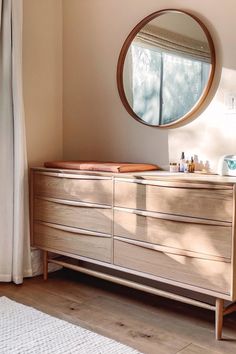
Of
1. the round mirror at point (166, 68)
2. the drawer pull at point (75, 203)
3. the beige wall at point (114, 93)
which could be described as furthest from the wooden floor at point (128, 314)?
the round mirror at point (166, 68)

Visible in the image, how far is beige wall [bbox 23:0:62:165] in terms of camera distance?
306 centimetres

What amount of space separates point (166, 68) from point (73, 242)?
1243mm

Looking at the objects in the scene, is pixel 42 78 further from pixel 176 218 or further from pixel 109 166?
pixel 176 218

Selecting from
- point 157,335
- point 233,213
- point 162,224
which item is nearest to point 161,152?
point 162,224

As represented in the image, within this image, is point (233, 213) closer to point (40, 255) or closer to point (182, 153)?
point (182, 153)

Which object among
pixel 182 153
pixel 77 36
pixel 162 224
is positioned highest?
pixel 77 36

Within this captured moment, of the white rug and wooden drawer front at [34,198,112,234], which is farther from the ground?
wooden drawer front at [34,198,112,234]

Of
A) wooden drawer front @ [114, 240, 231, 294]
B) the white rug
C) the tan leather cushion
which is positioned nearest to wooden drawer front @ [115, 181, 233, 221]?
the tan leather cushion

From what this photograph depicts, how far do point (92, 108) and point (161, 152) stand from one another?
2.30ft

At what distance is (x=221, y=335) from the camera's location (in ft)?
7.04

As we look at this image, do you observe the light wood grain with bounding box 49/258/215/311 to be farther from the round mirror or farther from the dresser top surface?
the round mirror

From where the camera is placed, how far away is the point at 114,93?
2.99 meters

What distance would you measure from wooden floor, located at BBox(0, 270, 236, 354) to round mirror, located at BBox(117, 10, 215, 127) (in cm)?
112

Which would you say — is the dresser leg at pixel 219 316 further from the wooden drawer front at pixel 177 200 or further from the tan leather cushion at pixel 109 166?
the tan leather cushion at pixel 109 166
